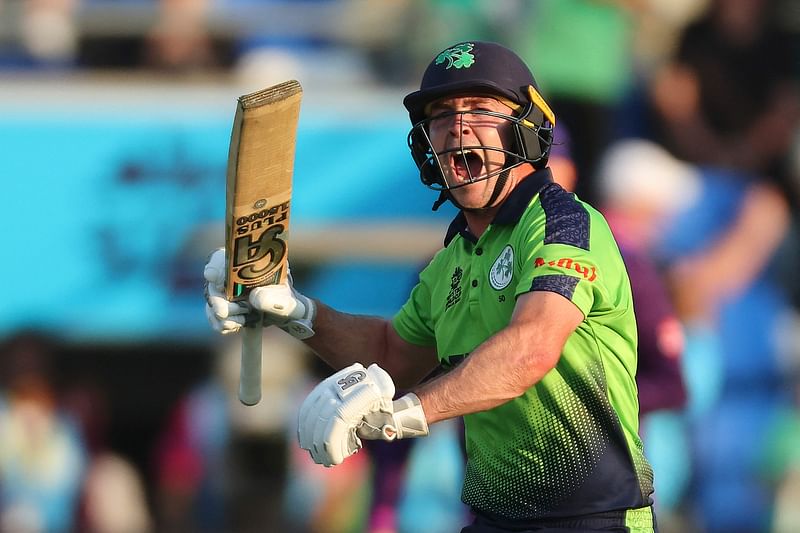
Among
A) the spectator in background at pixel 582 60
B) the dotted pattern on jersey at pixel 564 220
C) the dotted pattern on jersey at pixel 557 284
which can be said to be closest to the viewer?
the dotted pattern on jersey at pixel 557 284

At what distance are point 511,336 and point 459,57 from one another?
839mm

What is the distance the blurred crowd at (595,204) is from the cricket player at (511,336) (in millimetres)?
3953

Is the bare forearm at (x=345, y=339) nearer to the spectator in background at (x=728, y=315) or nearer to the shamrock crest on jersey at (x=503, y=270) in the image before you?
the shamrock crest on jersey at (x=503, y=270)

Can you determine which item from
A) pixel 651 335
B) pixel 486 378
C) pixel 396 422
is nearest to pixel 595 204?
pixel 651 335

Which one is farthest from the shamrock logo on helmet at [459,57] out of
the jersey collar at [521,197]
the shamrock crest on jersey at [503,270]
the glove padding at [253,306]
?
the glove padding at [253,306]

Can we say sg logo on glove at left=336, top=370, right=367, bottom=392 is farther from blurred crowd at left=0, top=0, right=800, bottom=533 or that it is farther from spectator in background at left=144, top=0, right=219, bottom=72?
spectator in background at left=144, top=0, right=219, bottom=72

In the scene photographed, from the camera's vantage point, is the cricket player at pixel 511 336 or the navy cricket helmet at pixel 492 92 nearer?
the cricket player at pixel 511 336

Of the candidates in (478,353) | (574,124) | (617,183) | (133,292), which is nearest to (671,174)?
(574,124)

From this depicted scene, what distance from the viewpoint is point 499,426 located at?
12.1 feet

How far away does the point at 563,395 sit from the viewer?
3621 millimetres

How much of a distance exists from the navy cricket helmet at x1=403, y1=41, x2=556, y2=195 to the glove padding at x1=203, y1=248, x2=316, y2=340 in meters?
0.55

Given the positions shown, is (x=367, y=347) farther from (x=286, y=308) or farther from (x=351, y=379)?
(x=351, y=379)

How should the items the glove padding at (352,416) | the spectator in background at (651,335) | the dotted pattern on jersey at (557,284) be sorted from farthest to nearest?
the spectator in background at (651,335) < the dotted pattern on jersey at (557,284) < the glove padding at (352,416)

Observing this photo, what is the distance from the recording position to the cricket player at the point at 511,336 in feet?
10.8
